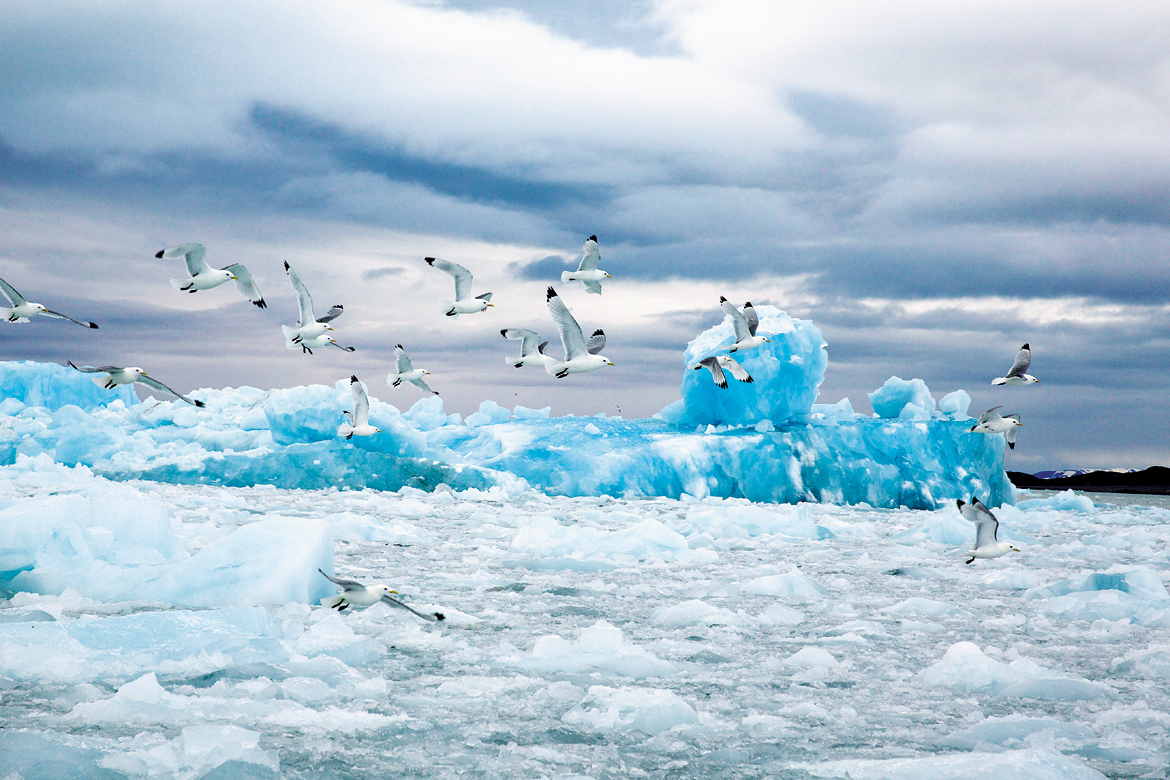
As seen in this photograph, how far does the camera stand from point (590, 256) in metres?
10.8

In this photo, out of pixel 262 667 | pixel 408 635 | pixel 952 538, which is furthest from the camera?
pixel 952 538

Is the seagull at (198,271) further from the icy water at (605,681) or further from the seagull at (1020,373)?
the seagull at (1020,373)

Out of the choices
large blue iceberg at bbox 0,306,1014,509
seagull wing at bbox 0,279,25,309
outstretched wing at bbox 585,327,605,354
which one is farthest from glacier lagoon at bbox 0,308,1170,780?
large blue iceberg at bbox 0,306,1014,509

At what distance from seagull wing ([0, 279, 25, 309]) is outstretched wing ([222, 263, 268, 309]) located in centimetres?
232

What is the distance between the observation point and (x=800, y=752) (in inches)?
138

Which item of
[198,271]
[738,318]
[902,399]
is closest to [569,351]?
[738,318]

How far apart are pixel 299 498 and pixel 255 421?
20.3 feet

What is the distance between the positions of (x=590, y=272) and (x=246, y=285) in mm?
4632

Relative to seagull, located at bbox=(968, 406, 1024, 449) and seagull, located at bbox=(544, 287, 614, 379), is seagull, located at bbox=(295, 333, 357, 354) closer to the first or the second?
seagull, located at bbox=(544, 287, 614, 379)

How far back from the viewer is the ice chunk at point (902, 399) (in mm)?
21859

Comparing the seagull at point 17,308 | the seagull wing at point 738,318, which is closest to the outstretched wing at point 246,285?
the seagull at point 17,308

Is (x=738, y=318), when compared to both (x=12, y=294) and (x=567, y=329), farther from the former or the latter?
(x=12, y=294)

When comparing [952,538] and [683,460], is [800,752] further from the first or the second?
[683,460]

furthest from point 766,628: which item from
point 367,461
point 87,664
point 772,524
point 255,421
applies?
point 255,421
